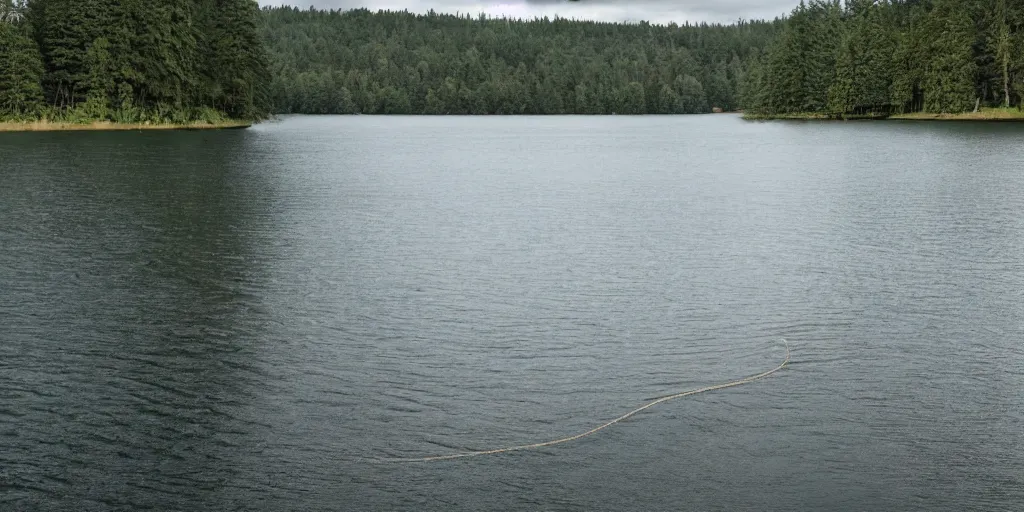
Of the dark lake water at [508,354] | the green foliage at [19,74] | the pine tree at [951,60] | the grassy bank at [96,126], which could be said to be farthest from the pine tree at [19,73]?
the pine tree at [951,60]

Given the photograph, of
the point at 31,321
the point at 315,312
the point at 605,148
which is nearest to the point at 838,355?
the point at 315,312

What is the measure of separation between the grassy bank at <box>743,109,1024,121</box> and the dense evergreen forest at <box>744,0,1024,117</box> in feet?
2.94

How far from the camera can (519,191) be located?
4503 cm

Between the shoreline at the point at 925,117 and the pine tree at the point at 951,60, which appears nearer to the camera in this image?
the shoreline at the point at 925,117

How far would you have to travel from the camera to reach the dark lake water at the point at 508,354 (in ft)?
38.4

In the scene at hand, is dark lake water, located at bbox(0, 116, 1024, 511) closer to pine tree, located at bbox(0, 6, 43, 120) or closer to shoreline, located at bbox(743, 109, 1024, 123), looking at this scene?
pine tree, located at bbox(0, 6, 43, 120)

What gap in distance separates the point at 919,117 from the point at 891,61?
971cm

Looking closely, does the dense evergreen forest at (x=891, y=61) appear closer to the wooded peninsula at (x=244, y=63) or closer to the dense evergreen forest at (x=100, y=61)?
the wooded peninsula at (x=244, y=63)

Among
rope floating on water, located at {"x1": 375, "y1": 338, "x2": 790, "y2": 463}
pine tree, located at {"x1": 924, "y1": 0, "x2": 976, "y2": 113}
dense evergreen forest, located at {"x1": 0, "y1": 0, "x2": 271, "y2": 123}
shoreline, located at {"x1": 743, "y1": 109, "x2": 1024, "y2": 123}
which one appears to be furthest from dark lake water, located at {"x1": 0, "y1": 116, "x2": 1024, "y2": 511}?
shoreline, located at {"x1": 743, "y1": 109, "x2": 1024, "y2": 123}

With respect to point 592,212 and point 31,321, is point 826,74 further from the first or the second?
point 31,321

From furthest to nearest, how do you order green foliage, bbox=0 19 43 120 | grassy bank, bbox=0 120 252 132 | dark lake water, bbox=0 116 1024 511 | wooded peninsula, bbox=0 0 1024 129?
wooded peninsula, bbox=0 0 1024 129 < grassy bank, bbox=0 120 252 132 < green foliage, bbox=0 19 43 120 < dark lake water, bbox=0 116 1024 511

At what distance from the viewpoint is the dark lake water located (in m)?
11.7

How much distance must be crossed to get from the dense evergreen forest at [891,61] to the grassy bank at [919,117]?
0.89 metres

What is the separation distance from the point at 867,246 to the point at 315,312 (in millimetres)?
16309
